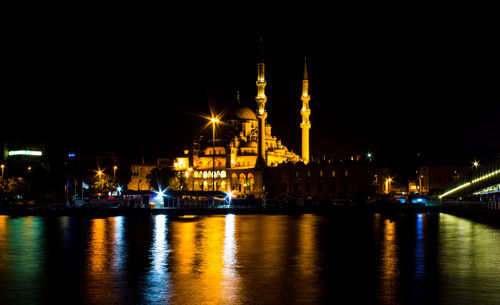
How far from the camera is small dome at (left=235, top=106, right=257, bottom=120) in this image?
128 meters

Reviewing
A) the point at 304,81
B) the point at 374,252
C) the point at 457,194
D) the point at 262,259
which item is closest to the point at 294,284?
the point at 262,259

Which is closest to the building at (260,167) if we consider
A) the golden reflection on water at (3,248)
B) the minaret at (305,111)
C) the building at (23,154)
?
the minaret at (305,111)

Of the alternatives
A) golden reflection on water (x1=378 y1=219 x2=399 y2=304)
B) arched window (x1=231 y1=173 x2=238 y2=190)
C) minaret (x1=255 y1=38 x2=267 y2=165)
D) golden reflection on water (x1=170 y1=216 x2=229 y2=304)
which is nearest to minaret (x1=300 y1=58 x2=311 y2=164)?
minaret (x1=255 y1=38 x2=267 y2=165)

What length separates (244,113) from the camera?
129m

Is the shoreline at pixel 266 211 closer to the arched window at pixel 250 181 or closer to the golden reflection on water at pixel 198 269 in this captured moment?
the golden reflection on water at pixel 198 269

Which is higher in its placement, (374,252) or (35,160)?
(35,160)

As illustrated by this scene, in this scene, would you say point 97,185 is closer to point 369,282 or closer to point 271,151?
point 271,151

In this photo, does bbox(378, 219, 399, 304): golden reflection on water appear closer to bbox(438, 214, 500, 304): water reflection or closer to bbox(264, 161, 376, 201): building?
bbox(438, 214, 500, 304): water reflection

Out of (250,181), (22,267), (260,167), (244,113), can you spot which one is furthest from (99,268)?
(244,113)

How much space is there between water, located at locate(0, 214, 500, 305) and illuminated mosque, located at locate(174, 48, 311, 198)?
2961 inches

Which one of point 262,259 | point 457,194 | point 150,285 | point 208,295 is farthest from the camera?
point 457,194

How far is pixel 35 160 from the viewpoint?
387 feet

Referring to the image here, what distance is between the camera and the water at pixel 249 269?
45.8 ft

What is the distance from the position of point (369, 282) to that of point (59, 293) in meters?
7.23
